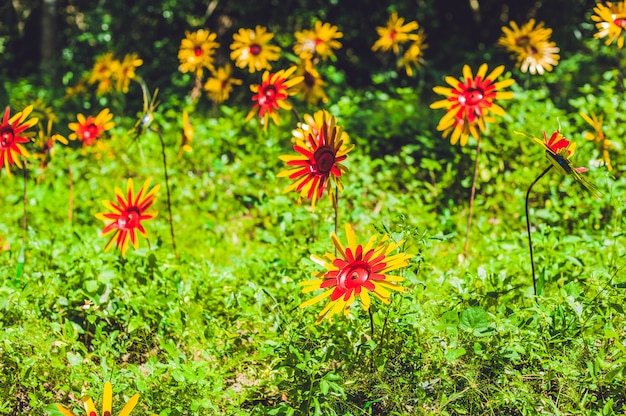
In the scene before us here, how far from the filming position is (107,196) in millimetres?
3668

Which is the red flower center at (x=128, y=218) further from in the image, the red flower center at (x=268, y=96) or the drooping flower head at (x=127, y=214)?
the red flower center at (x=268, y=96)

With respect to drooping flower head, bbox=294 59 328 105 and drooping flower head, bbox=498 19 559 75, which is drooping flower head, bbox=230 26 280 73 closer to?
drooping flower head, bbox=294 59 328 105

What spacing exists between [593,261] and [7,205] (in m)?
3.30

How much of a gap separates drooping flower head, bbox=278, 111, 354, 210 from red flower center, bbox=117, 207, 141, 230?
2.18 feet

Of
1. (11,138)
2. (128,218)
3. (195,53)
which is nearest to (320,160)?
(128,218)

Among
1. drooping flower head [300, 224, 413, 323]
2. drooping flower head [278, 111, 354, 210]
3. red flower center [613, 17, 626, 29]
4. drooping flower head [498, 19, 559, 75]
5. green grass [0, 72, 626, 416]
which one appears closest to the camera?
drooping flower head [300, 224, 413, 323]

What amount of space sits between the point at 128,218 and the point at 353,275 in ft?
3.36

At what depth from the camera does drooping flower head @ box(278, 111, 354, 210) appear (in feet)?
6.37

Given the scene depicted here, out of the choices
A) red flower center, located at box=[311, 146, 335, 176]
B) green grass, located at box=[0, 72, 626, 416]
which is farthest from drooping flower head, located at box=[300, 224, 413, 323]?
red flower center, located at box=[311, 146, 335, 176]

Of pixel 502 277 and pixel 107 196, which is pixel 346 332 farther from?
pixel 107 196

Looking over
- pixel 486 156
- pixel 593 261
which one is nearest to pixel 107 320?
pixel 593 261

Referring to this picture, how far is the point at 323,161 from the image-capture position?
1.97 metres

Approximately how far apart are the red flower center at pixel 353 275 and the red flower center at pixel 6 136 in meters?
1.51

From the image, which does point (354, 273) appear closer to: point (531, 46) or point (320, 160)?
point (320, 160)
